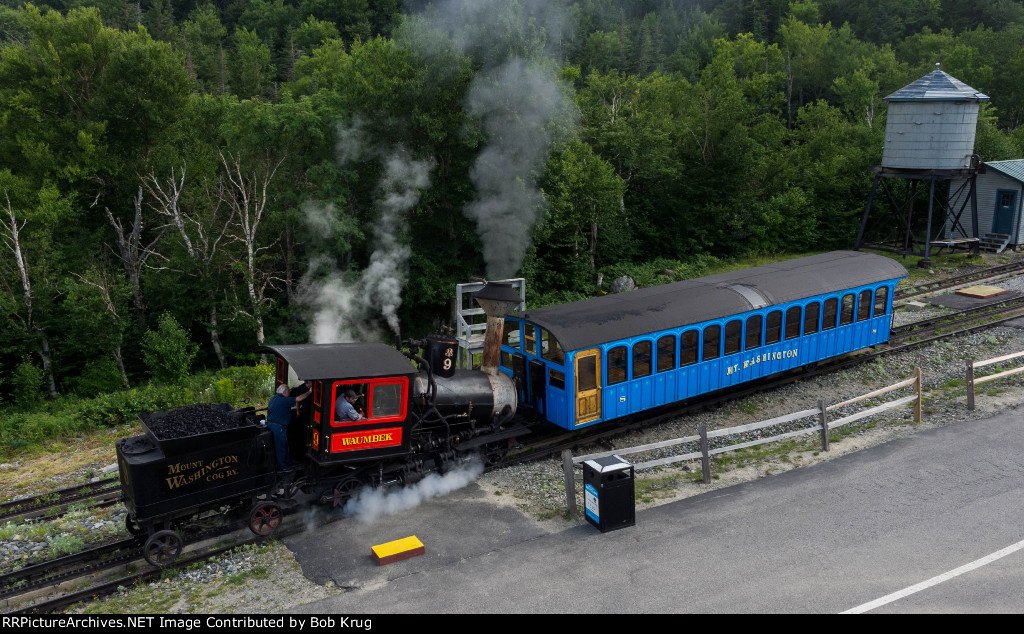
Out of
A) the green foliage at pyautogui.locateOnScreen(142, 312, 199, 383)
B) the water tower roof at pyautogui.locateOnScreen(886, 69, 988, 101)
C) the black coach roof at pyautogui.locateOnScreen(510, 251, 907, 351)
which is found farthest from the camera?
the water tower roof at pyautogui.locateOnScreen(886, 69, 988, 101)

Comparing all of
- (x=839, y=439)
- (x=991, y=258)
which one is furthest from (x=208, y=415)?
(x=991, y=258)

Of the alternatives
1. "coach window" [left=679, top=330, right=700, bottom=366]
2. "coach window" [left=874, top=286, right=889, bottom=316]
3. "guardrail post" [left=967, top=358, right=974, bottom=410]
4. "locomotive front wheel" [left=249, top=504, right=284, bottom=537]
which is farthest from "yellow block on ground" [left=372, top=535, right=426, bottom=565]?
"coach window" [left=874, top=286, right=889, bottom=316]

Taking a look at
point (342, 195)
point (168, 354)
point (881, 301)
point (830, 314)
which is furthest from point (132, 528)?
point (881, 301)

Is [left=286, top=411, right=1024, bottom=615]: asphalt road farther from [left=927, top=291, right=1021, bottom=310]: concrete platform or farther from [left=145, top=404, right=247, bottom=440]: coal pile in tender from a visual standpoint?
[left=927, top=291, right=1021, bottom=310]: concrete platform

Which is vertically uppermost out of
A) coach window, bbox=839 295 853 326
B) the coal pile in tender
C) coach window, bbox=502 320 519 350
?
the coal pile in tender

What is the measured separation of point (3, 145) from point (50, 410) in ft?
35.0

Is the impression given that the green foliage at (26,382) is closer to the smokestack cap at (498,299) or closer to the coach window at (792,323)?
the smokestack cap at (498,299)

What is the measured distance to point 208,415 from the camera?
9.48 meters

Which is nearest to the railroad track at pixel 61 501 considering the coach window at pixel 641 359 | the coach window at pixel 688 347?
the coach window at pixel 641 359

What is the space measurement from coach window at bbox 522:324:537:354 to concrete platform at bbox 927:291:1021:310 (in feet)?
46.9

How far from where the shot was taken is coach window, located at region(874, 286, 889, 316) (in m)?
16.0

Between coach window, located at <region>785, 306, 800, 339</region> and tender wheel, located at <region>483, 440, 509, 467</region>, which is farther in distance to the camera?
coach window, located at <region>785, 306, 800, 339</region>

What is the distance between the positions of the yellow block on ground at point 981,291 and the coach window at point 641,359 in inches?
565

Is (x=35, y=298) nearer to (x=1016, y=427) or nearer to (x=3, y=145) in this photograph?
(x=3, y=145)
